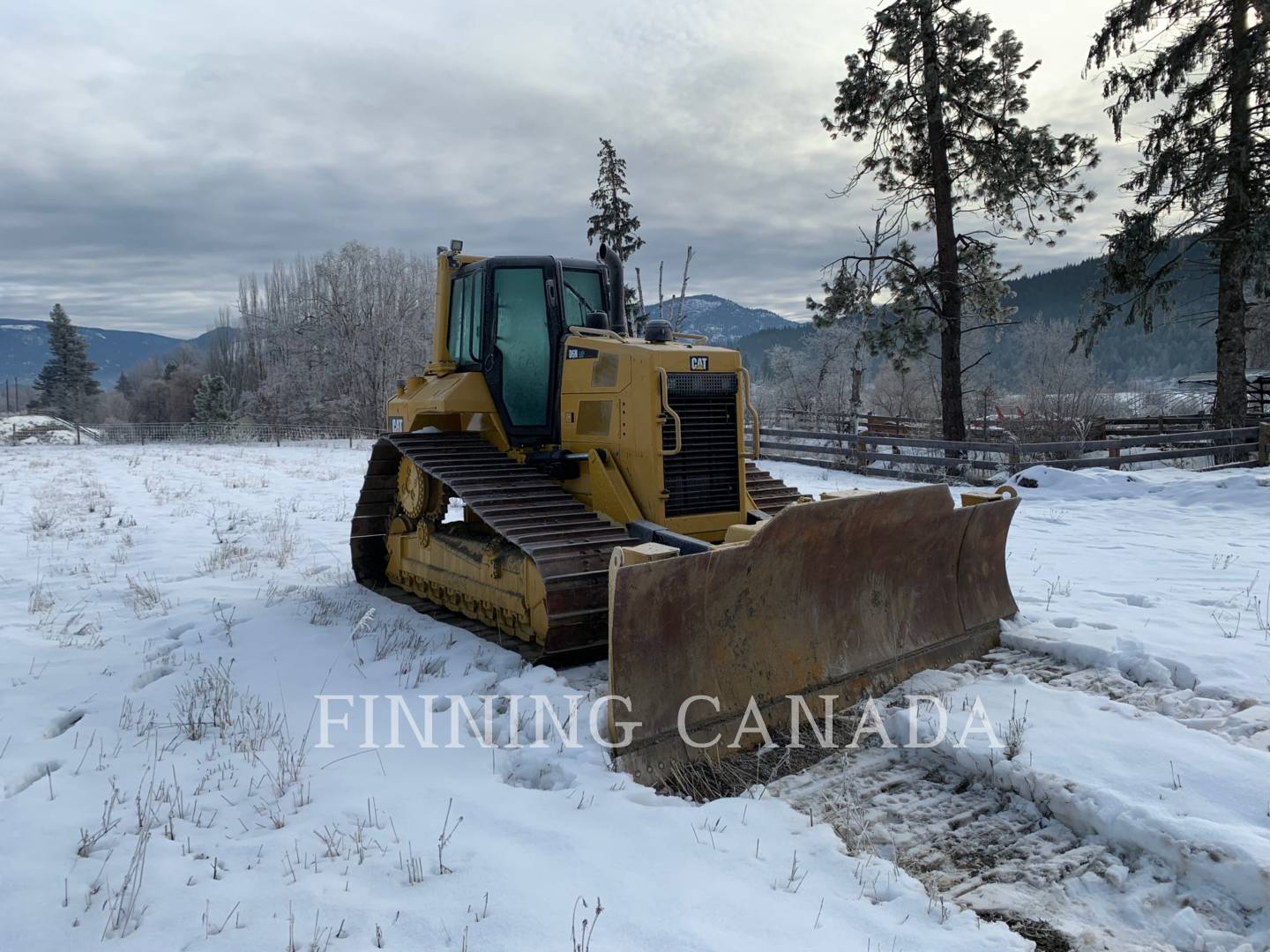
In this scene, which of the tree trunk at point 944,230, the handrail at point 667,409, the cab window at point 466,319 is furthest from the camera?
the tree trunk at point 944,230

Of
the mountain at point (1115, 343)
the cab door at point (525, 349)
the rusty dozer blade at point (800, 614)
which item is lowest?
the rusty dozer blade at point (800, 614)

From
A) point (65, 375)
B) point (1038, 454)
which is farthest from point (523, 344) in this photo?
point (65, 375)

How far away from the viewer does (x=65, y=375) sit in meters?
70.9

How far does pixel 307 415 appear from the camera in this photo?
158ft

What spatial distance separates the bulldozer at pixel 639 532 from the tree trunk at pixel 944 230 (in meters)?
10.3

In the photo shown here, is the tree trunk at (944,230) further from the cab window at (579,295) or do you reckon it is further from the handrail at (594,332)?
the handrail at (594,332)

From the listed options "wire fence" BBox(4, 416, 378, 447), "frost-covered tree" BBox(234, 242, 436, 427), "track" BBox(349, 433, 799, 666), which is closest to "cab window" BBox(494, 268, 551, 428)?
"track" BBox(349, 433, 799, 666)

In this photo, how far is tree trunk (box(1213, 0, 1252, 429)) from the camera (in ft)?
46.0

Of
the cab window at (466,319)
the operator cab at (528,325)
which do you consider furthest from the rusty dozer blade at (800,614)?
the cab window at (466,319)

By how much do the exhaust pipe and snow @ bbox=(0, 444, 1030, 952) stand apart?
9.68 ft

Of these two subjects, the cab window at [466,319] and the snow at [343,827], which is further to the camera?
the cab window at [466,319]

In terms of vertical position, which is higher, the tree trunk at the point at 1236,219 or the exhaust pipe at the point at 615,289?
the tree trunk at the point at 1236,219

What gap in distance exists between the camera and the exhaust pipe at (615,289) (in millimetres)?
6742

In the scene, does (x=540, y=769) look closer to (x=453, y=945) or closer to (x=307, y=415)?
(x=453, y=945)
